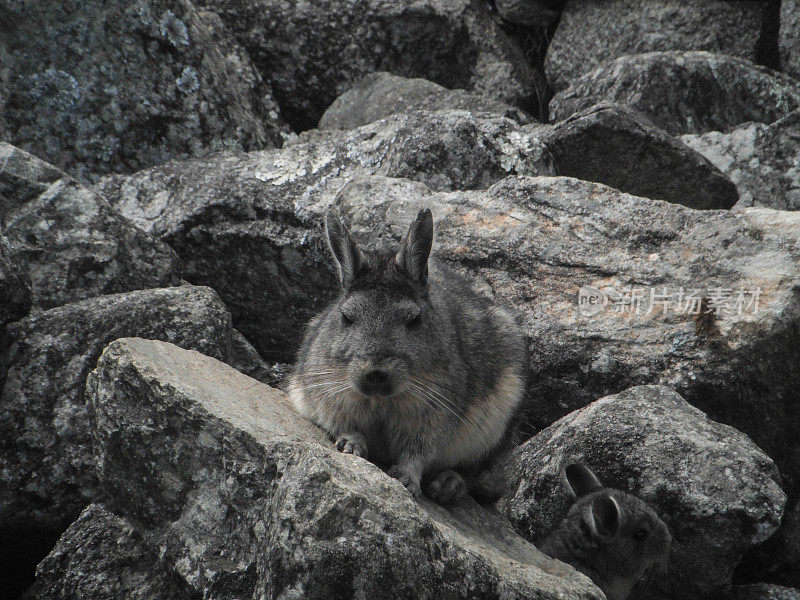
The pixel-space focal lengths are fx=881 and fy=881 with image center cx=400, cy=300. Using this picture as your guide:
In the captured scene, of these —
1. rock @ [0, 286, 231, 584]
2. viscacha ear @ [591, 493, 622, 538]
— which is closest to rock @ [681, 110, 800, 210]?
viscacha ear @ [591, 493, 622, 538]

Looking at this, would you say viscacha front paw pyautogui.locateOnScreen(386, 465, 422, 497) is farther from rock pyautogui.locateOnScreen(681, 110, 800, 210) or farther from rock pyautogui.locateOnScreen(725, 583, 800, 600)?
rock pyautogui.locateOnScreen(681, 110, 800, 210)

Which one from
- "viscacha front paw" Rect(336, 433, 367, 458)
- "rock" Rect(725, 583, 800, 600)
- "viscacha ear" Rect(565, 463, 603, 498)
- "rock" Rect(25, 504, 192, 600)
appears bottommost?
"rock" Rect(725, 583, 800, 600)

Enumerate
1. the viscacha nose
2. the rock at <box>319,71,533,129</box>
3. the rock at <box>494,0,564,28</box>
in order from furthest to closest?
the rock at <box>494,0,564,28</box>
the rock at <box>319,71,533,129</box>
the viscacha nose

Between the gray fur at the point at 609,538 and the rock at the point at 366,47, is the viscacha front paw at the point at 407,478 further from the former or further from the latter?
the rock at the point at 366,47

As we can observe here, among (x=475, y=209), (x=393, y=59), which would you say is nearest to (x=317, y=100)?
(x=393, y=59)

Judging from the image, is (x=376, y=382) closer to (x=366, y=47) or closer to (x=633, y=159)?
(x=633, y=159)

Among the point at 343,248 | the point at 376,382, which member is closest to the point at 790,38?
the point at 343,248
